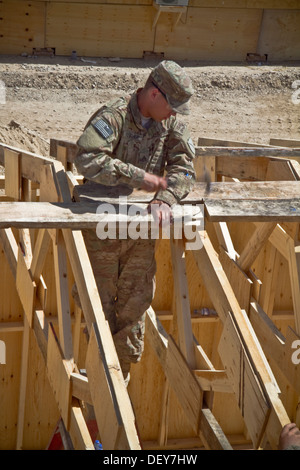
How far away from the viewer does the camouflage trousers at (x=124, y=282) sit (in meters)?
5.64

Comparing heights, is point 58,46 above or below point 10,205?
above

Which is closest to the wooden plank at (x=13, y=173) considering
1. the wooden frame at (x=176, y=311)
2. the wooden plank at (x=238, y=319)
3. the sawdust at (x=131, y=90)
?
the wooden frame at (x=176, y=311)

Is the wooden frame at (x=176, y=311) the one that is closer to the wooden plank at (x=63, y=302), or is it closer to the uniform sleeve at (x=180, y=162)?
the wooden plank at (x=63, y=302)

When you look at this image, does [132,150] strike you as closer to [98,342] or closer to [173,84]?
[173,84]

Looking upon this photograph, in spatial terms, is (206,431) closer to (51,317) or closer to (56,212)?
(56,212)

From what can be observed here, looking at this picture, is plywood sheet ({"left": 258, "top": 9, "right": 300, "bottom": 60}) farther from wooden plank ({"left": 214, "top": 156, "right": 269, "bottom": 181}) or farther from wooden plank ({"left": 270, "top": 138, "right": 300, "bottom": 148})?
wooden plank ({"left": 214, "top": 156, "right": 269, "bottom": 181})

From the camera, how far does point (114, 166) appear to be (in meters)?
5.18

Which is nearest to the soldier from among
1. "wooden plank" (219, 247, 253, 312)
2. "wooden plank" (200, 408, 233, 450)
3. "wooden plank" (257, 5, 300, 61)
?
"wooden plank" (200, 408, 233, 450)

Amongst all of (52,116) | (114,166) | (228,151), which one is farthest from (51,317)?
(52,116)

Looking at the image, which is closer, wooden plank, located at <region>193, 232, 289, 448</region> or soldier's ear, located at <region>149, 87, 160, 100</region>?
wooden plank, located at <region>193, 232, 289, 448</region>

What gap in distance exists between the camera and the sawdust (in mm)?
14883

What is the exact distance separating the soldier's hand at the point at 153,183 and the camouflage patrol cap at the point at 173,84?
1.63ft

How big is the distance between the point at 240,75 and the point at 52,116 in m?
5.21

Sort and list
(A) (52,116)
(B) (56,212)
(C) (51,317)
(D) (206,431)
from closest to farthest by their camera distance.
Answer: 1. (B) (56,212)
2. (D) (206,431)
3. (C) (51,317)
4. (A) (52,116)
